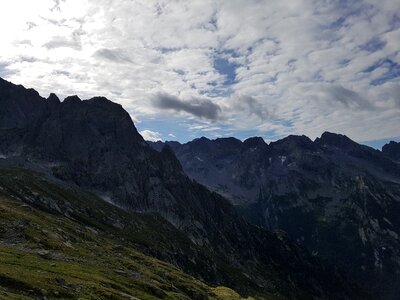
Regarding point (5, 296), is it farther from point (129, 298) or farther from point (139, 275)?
point (139, 275)

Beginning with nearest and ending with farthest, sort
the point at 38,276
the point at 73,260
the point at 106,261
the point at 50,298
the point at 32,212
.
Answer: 1. the point at 50,298
2. the point at 38,276
3. the point at 73,260
4. the point at 106,261
5. the point at 32,212

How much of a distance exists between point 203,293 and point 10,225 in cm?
5145

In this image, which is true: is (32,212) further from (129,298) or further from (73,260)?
(129,298)

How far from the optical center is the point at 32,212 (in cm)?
16388

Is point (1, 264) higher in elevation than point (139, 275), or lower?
higher

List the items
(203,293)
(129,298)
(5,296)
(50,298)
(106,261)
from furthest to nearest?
1. (203,293)
2. (106,261)
3. (129,298)
4. (50,298)
5. (5,296)

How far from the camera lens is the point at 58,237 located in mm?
120500

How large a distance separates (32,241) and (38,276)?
3674cm

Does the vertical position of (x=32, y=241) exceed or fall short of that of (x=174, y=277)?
it exceeds it

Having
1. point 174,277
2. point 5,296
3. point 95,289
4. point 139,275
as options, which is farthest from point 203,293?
point 5,296

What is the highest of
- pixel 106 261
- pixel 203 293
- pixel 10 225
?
pixel 10 225

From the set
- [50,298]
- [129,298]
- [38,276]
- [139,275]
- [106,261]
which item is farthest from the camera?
[106,261]

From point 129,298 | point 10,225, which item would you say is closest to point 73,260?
point 10,225

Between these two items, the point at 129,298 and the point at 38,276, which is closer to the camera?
the point at 38,276
